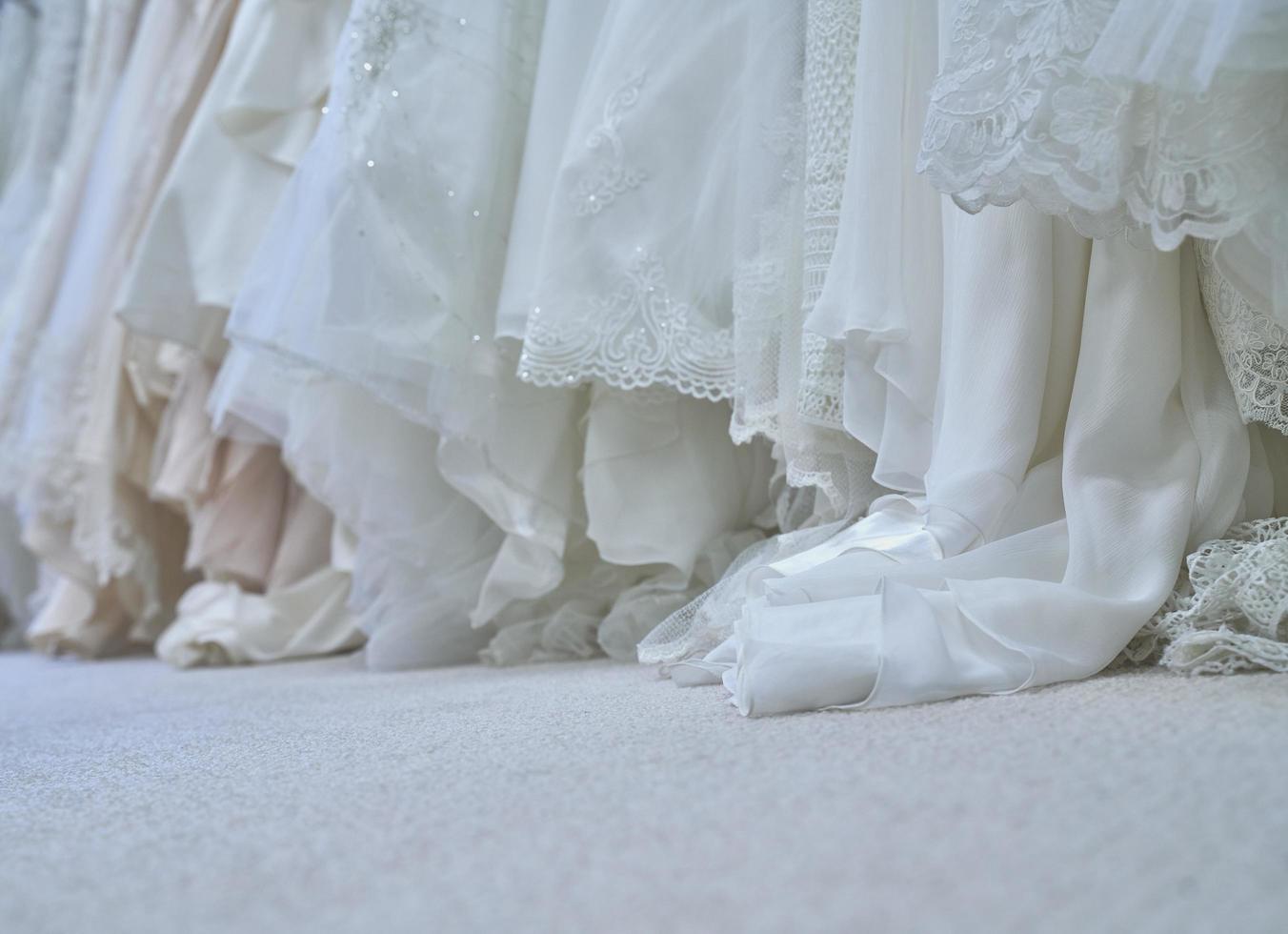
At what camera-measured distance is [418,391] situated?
0.84 meters

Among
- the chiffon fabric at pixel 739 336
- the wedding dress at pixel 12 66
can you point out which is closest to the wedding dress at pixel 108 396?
the chiffon fabric at pixel 739 336

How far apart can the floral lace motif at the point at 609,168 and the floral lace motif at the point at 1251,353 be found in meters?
0.36

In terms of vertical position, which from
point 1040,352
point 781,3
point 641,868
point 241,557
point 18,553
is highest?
point 781,3

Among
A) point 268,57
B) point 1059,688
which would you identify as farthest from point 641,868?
point 268,57

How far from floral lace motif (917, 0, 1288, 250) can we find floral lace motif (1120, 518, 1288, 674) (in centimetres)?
14

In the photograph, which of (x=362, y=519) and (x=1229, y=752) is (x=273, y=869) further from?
(x=362, y=519)

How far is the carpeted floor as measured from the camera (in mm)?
261

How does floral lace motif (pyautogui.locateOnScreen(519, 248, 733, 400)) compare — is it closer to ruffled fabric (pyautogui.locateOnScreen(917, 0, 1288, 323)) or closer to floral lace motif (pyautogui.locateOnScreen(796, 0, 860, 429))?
floral lace motif (pyautogui.locateOnScreen(796, 0, 860, 429))

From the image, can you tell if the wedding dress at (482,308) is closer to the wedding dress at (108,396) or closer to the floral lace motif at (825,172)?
the floral lace motif at (825,172)

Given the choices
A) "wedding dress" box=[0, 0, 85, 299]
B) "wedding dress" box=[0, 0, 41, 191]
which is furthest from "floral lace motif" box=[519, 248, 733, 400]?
"wedding dress" box=[0, 0, 41, 191]

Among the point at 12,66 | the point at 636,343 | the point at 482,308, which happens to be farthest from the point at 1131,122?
the point at 12,66

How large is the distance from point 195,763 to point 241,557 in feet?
2.54

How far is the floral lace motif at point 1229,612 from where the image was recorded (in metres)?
0.47

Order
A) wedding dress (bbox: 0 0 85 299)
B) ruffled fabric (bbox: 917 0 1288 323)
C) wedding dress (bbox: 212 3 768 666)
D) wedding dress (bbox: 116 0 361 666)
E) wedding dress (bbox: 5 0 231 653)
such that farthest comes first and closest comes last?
1. wedding dress (bbox: 0 0 85 299)
2. wedding dress (bbox: 5 0 231 653)
3. wedding dress (bbox: 116 0 361 666)
4. wedding dress (bbox: 212 3 768 666)
5. ruffled fabric (bbox: 917 0 1288 323)
